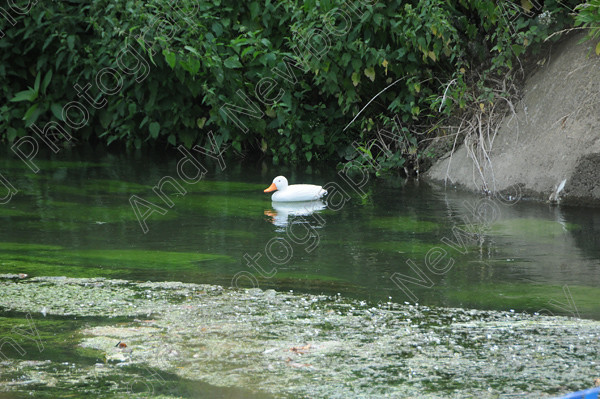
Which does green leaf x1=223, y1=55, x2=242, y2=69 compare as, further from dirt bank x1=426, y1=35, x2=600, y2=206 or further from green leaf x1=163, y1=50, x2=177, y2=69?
dirt bank x1=426, y1=35, x2=600, y2=206

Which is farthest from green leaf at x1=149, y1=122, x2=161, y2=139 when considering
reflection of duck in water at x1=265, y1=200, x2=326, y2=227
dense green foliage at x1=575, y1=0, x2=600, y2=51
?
dense green foliage at x1=575, y1=0, x2=600, y2=51

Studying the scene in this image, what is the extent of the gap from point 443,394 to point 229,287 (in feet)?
6.49

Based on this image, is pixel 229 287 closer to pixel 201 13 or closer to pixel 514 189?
pixel 514 189

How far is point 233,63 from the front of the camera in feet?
32.3

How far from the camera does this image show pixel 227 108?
10.1 m

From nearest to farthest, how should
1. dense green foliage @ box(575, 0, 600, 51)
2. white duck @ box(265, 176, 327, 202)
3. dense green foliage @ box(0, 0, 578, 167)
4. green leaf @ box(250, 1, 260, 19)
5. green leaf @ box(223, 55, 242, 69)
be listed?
1. dense green foliage @ box(575, 0, 600, 51)
2. white duck @ box(265, 176, 327, 202)
3. dense green foliage @ box(0, 0, 578, 167)
4. green leaf @ box(223, 55, 242, 69)
5. green leaf @ box(250, 1, 260, 19)

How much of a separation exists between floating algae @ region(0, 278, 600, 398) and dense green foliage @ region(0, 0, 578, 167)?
4771mm

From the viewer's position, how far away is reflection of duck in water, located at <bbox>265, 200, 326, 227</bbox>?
286 inches

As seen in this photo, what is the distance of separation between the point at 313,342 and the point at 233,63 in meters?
6.13

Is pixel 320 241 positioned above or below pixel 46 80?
below

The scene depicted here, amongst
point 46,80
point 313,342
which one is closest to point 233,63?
point 46,80

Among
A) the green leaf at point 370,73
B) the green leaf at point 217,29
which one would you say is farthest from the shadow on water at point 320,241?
the green leaf at point 217,29

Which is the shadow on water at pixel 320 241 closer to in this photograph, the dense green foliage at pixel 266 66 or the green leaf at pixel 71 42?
the dense green foliage at pixel 266 66

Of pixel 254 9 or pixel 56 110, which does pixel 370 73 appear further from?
pixel 56 110
